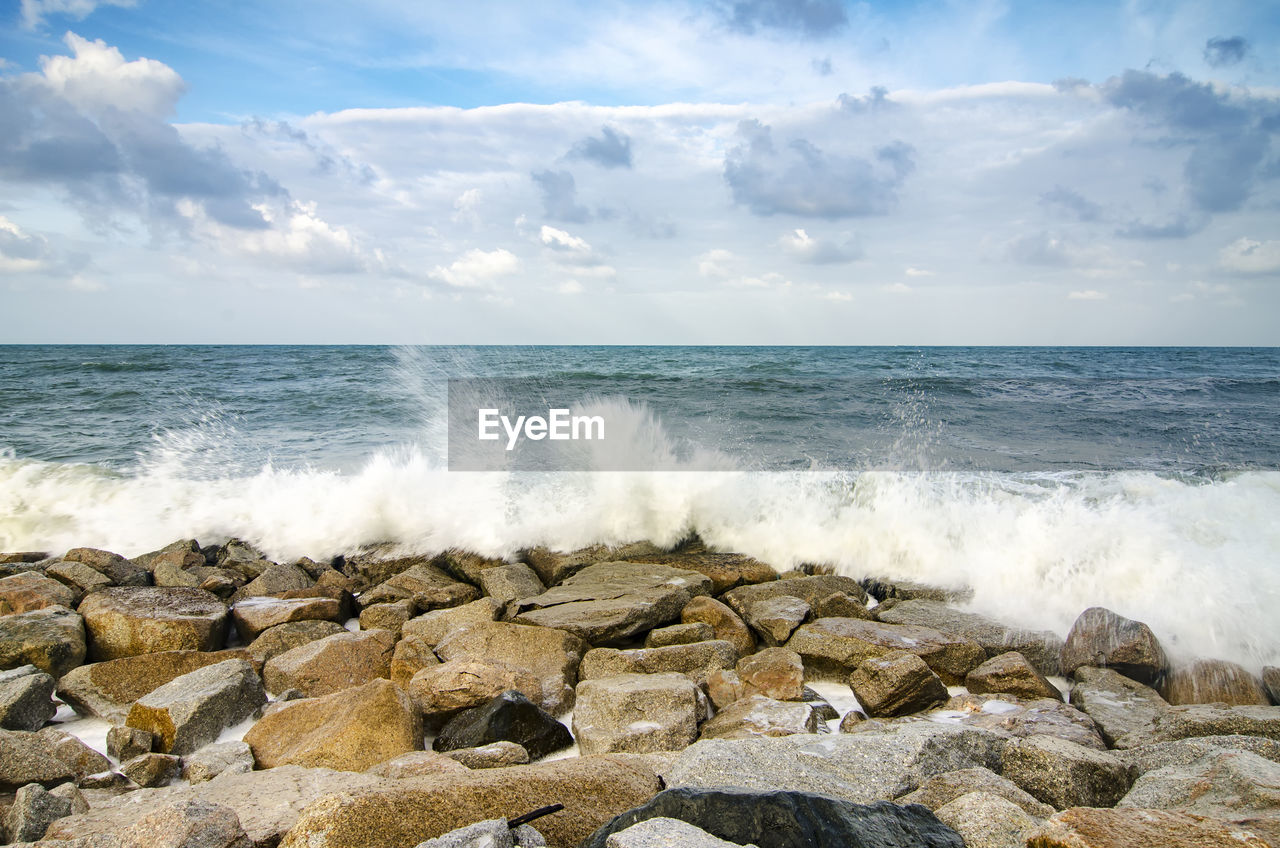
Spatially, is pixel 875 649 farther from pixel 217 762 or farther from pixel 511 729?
pixel 217 762

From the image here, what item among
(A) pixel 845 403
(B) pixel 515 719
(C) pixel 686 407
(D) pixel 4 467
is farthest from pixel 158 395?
(B) pixel 515 719

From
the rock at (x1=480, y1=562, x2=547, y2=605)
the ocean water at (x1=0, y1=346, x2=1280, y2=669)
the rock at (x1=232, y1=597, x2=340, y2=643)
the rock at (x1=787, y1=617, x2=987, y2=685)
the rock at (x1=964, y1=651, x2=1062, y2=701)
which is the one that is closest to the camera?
the rock at (x1=964, y1=651, x2=1062, y2=701)

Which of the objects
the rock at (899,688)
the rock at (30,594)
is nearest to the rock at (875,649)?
the rock at (899,688)

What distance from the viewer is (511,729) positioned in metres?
3.42

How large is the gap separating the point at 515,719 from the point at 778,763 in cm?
129

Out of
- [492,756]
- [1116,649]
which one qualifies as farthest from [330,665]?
[1116,649]

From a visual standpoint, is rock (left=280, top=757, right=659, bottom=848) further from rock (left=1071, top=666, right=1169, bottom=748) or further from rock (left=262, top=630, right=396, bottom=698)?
rock (left=1071, top=666, right=1169, bottom=748)

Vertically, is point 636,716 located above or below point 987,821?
below

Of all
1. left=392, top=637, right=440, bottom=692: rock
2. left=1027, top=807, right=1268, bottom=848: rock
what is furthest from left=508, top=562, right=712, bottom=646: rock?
left=1027, top=807, right=1268, bottom=848: rock

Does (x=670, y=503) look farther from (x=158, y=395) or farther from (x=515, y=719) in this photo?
(x=158, y=395)

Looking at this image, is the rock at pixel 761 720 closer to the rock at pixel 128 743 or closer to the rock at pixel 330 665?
the rock at pixel 330 665

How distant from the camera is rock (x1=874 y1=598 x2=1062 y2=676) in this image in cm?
454

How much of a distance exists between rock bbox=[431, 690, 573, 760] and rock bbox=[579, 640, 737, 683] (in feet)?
2.29

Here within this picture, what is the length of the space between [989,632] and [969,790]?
2528 millimetres
